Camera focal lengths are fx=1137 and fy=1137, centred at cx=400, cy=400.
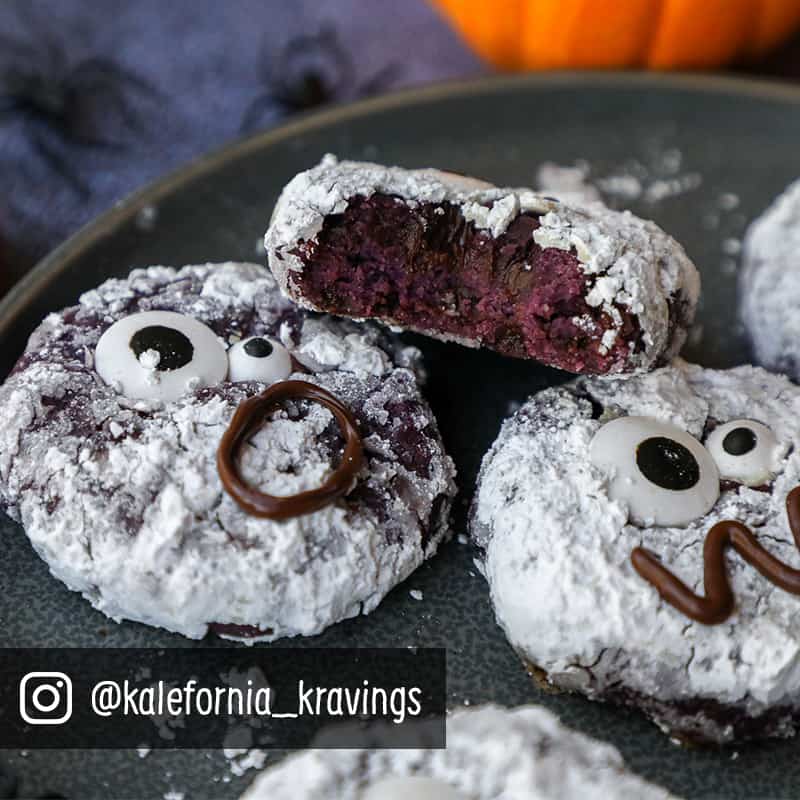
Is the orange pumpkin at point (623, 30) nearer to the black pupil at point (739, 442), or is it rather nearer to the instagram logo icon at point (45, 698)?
the black pupil at point (739, 442)

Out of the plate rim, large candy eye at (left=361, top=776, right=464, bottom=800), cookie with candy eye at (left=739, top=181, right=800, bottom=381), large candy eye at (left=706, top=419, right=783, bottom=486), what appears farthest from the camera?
the plate rim

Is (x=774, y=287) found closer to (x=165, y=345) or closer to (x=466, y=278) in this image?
(x=466, y=278)

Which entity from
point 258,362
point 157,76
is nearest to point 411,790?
point 258,362

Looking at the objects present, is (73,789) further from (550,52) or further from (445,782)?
Result: (550,52)

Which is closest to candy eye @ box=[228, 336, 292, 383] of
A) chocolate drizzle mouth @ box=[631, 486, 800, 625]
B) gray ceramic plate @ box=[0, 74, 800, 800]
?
gray ceramic plate @ box=[0, 74, 800, 800]

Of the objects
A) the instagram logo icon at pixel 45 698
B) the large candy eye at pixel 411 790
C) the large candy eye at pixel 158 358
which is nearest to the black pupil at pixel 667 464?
the large candy eye at pixel 411 790

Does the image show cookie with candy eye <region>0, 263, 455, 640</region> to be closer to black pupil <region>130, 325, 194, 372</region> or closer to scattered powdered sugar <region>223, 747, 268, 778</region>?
black pupil <region>130, 325, 194, 372</region>

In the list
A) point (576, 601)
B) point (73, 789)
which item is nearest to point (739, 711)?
point (576, 601)
